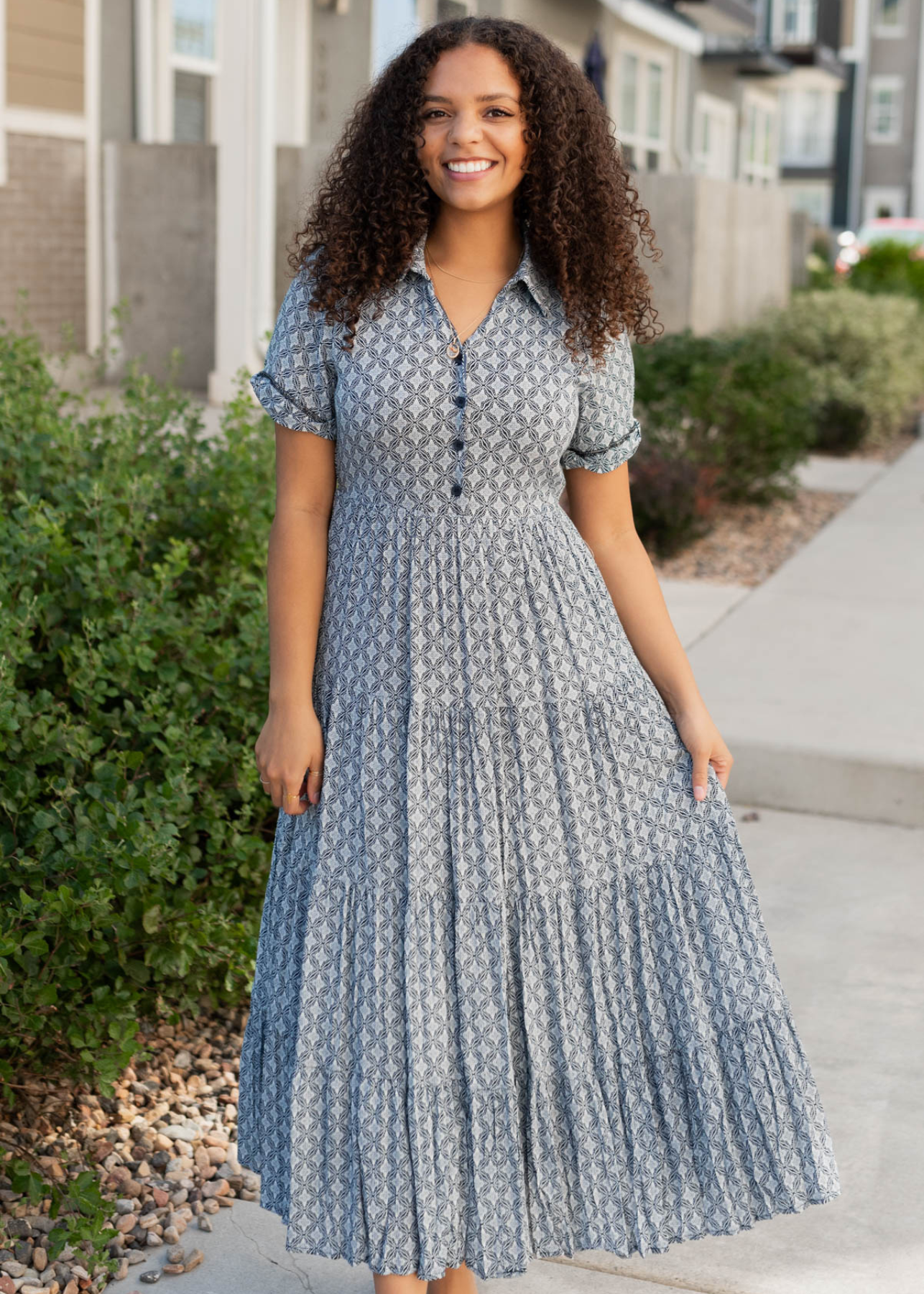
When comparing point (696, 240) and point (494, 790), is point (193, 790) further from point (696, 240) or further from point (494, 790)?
point (696, 240)

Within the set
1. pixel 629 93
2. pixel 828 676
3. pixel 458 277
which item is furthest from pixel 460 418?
pixel 629 93

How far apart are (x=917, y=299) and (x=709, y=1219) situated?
14.5m

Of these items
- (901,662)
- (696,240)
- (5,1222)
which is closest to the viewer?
(5,1222)

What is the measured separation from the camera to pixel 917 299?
15.3 m

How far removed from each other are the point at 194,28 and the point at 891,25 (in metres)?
41.7

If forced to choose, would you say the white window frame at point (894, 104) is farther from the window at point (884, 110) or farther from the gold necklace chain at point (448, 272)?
the gold necklace chain at point (448, 272)

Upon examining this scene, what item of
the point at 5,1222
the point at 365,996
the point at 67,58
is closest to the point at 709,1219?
the point at 365,996

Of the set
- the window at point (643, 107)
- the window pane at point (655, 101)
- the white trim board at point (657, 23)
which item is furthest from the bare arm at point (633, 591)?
the window pane at point (655, 101)

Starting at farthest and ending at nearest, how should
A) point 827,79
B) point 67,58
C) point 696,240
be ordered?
point 827,79 < point 696,240 < point 67,58

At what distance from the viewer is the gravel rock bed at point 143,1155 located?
7.82 ft

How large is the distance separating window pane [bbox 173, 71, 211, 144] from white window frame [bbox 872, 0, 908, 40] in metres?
41.0

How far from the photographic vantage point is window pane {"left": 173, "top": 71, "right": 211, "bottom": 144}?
403 inches

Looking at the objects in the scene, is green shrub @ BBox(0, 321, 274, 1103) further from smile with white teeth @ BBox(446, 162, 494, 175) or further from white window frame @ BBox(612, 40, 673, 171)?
white window frame @ BBox(612, 40, 673, 171)

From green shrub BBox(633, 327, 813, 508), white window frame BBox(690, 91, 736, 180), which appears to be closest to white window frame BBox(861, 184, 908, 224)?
white window frame BBox(690, 91, 736, 180)
